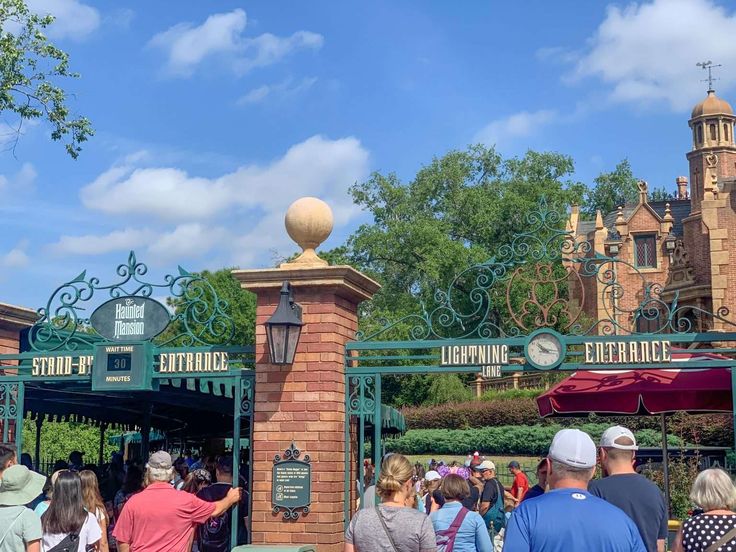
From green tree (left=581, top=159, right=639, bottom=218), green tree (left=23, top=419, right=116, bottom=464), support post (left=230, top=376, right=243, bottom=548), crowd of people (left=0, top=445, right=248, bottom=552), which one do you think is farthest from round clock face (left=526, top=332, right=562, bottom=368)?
green tree (left=581, top=159, right=639, bottom=218)

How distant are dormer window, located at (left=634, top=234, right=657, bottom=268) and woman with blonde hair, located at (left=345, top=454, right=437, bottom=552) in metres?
39.6

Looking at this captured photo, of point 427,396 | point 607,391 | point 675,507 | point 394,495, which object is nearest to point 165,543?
point 394,495

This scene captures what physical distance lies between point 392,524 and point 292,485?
3744 millimetres

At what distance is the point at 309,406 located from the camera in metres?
8.43

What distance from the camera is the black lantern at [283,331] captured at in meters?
8.24

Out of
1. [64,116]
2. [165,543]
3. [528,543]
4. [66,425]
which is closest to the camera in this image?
[528,543]

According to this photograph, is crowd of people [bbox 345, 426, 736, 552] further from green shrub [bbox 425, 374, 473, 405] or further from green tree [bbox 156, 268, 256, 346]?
green tree [bbox 156, 268, 256, 346]

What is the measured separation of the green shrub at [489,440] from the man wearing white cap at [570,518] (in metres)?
28.6

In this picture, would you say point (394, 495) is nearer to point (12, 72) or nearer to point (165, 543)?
point (165, 543)

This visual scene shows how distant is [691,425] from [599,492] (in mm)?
25467

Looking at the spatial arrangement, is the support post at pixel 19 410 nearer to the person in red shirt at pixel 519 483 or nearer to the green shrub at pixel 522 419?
the person in red shirt at pixel 519 483

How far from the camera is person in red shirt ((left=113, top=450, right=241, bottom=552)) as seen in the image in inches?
233

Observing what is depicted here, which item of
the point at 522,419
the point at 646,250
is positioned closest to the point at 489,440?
the point at 522,419

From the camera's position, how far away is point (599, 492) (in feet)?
16.8
